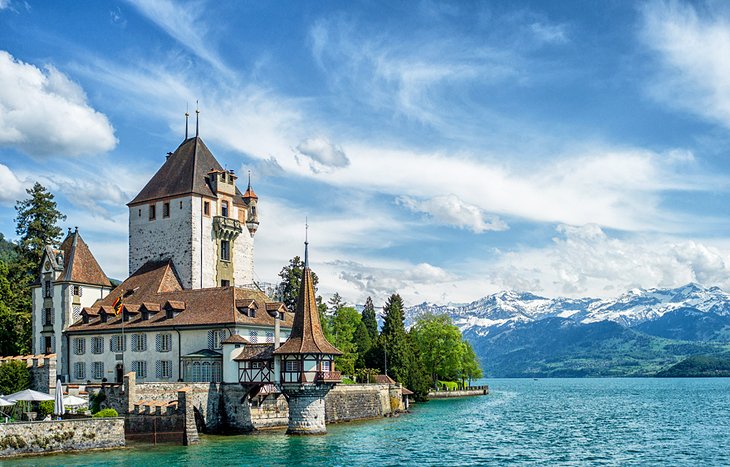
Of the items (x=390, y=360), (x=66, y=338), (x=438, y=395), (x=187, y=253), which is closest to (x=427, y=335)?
(x=438, y=395)

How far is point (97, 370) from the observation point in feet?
238

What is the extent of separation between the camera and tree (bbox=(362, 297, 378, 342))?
142375mm

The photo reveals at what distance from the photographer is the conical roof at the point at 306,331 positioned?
61.0 meters

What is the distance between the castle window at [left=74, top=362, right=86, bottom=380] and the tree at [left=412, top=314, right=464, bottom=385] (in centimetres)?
5761

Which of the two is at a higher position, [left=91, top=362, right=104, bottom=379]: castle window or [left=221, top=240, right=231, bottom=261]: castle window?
[left=221, top=240, right=231, bottom=261]: castle window

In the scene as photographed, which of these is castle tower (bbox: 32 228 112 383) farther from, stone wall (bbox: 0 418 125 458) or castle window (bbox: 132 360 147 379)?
stone wall (bbox: 0 418 125 458)

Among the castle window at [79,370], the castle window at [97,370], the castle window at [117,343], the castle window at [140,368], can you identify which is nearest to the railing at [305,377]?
the castle window at [140,368]

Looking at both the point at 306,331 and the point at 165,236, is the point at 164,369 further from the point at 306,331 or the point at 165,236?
the point at 165,236

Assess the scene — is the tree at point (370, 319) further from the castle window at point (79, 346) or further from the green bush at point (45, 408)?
the green bush at point (45, 408)

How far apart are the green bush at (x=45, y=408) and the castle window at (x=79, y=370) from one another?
16.8 m

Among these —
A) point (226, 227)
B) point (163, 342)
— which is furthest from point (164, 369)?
point (226, 227)

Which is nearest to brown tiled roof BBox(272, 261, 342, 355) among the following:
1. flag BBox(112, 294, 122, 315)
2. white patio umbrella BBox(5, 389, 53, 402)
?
white patio umbrella BBox(5, 389, 53, 402)

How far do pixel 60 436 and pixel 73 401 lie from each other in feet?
19.1

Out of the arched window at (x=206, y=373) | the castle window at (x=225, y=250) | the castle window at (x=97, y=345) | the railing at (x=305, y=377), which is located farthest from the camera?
the castle window at (x=225, y=250)
